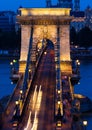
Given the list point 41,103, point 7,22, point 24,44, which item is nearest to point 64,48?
point 24,44

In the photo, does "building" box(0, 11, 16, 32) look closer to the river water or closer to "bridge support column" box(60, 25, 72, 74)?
the river water

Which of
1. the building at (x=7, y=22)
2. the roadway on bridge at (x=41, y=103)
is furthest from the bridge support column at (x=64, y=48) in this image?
the building at (x=7, y=22)

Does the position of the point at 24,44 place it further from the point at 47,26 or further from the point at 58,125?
the point at 58,125

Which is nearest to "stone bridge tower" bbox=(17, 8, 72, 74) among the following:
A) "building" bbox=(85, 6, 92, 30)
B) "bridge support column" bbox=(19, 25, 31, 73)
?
"bridge support column" bbox=(19, 25, 31, 73)

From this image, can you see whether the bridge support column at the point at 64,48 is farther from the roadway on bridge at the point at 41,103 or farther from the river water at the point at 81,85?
the river water at the point at 81,85

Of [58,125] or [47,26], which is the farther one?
[47,26]

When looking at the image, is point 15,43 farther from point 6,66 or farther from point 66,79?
point 66,79

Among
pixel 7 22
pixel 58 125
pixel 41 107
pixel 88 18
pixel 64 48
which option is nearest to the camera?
pixel 58 125
